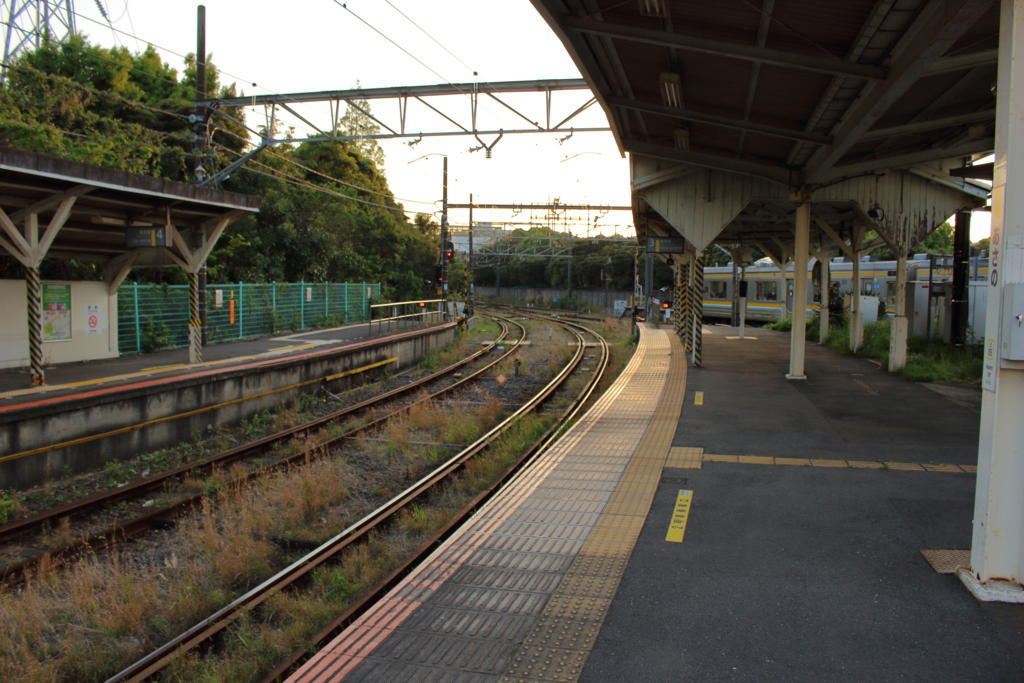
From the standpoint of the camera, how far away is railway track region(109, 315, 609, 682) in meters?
4.38

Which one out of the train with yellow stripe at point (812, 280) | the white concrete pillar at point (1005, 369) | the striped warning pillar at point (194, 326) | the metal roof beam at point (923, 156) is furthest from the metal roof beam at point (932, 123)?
the striped warning pillar at point (194, 326)

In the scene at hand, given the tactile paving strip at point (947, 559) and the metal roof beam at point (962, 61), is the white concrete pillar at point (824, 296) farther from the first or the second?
the tactile paving strip at point (947, 559)

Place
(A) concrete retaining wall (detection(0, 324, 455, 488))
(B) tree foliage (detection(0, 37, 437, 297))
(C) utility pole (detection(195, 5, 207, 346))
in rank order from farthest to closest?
(B) tree foliage (detection(0, 37, 437, 297)), (C) utility pole (detection(195, 5, 207, 346)), (A) concrete retaining wall (detection(0, 324, 455, 488))

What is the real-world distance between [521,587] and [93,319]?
42.1 ft

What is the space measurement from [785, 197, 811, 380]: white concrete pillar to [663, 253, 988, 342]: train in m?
6.34

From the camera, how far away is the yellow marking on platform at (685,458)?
7.02 meters

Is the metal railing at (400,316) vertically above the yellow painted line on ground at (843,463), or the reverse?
the metal railing at (400,316)

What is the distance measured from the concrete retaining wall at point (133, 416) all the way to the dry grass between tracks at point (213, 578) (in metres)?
2.27

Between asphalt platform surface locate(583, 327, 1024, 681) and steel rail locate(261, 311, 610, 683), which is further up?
asphalt platform surface locate(583, 327, 1024, 681)

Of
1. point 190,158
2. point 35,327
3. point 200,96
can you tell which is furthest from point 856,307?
point 190,158

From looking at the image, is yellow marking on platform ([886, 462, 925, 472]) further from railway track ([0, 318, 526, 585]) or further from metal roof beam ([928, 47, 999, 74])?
railway track ([0, 318, 526, 585])

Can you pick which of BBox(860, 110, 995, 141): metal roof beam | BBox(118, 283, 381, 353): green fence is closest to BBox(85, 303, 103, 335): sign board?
BBox(118, 283, 381, 353): green fence

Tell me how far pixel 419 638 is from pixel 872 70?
22.6 feet

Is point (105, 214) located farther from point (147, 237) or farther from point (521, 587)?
point (521, 587)
